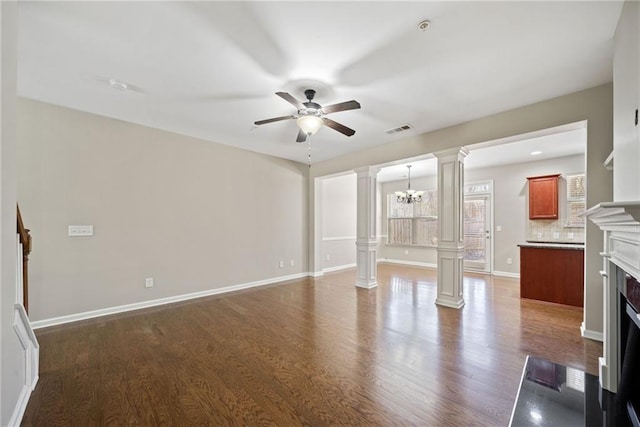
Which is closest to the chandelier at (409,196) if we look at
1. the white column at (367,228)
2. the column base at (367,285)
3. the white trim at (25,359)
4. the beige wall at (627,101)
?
the white column at (367,228)

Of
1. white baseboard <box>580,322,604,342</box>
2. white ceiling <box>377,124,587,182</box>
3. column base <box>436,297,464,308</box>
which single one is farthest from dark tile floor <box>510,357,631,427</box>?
white ceiling <box>377,124,587,182</box>

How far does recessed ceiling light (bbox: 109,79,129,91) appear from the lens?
269 cm

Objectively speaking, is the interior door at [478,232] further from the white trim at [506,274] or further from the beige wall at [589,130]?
the beige wall at [589,130]

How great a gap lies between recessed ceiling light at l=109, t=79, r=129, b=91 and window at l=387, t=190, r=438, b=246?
6.97 metres

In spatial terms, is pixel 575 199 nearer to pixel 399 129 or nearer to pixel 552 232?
pixel 552 232

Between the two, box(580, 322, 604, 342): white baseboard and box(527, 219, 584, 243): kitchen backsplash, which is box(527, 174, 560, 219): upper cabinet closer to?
box(527, 219, 584, 243): kitchen backsplash

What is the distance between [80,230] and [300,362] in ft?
10.8

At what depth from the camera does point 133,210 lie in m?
3.84

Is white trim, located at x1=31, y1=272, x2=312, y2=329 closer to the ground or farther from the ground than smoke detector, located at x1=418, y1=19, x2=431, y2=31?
closer to the ground

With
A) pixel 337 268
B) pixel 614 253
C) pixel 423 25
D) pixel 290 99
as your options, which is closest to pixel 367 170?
pixel 290 99

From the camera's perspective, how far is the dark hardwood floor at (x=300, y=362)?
1.75m

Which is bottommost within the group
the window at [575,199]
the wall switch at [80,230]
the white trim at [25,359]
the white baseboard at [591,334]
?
the white baseboard at [591,334]

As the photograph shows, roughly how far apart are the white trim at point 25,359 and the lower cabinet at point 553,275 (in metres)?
5.86

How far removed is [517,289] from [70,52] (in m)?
6.97
